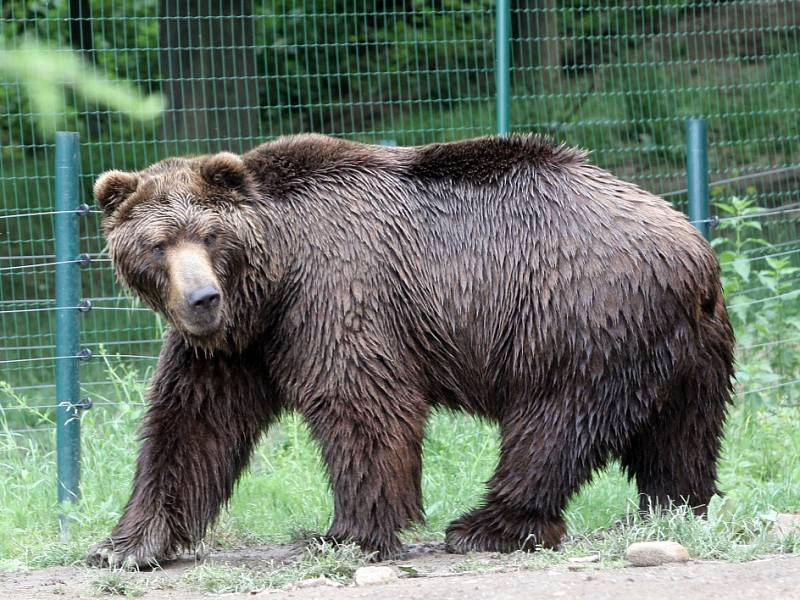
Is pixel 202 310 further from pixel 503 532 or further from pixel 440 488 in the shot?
pixel 440 488

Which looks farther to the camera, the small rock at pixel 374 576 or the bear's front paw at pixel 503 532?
the bear's front paw at pixel 503 532

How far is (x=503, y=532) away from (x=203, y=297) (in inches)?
69.4

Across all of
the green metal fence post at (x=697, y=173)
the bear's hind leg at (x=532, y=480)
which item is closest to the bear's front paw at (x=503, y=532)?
the bear's hind leg at (x=532, y=480)

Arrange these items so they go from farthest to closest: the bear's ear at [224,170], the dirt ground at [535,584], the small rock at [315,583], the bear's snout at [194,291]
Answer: the bear's ear at [224,170] < the bear's snout at [194,291] < the small rock at [315,583] < the dirt ground at [535,584]

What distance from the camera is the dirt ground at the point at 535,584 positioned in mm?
4195

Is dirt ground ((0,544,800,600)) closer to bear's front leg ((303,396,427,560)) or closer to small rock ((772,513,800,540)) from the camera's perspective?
bear's front leg ((303,396,427,560))

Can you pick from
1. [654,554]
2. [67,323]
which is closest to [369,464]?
[654,554]

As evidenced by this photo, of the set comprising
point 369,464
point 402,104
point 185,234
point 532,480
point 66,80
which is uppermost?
point 402,104

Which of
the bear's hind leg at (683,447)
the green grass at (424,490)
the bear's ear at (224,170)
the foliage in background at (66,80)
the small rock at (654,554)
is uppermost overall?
the foliage in background at (66,80)

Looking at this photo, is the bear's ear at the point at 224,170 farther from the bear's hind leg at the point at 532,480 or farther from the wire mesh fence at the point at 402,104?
the wire mesh fence at the point at 402,104

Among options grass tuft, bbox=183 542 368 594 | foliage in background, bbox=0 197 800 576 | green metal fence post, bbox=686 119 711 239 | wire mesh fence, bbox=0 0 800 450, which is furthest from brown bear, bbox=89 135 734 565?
green metal fence post, bbox=686 119 711 239

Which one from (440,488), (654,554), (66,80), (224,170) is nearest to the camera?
(66,80)

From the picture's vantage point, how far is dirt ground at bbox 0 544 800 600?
4.20 m

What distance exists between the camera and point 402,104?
8.91 meters
